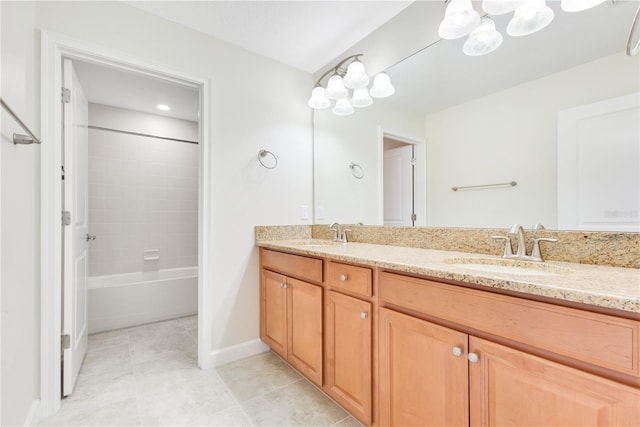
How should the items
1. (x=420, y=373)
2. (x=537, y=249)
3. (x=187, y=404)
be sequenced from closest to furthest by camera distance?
1. (x=420, y=373)
2. (x=537, y=249)
3. (x=187, y=404)

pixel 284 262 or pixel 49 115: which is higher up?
pixel 49 115

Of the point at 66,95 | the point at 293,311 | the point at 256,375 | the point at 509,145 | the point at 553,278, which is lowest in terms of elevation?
the point at 256,375

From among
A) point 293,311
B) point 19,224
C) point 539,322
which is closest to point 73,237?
point 19,224

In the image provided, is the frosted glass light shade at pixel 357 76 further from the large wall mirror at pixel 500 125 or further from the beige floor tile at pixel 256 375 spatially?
the beige floor tile at pixel 256 375

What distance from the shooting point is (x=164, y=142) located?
11.4 feet

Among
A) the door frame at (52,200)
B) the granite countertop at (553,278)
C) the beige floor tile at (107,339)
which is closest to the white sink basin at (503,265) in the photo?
the granite countertop at (553,278)

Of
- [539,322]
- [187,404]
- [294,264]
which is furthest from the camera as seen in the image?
[294,264]

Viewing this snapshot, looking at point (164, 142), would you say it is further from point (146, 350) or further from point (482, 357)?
point (482, 357)

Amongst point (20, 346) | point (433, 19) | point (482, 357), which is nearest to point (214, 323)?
point (20, 346)

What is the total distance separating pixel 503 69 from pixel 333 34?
1.14 metres

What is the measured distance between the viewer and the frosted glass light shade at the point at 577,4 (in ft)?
3.51

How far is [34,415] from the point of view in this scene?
137cm

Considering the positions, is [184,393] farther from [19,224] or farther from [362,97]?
[362,97]

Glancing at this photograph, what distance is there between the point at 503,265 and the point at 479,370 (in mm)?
527
